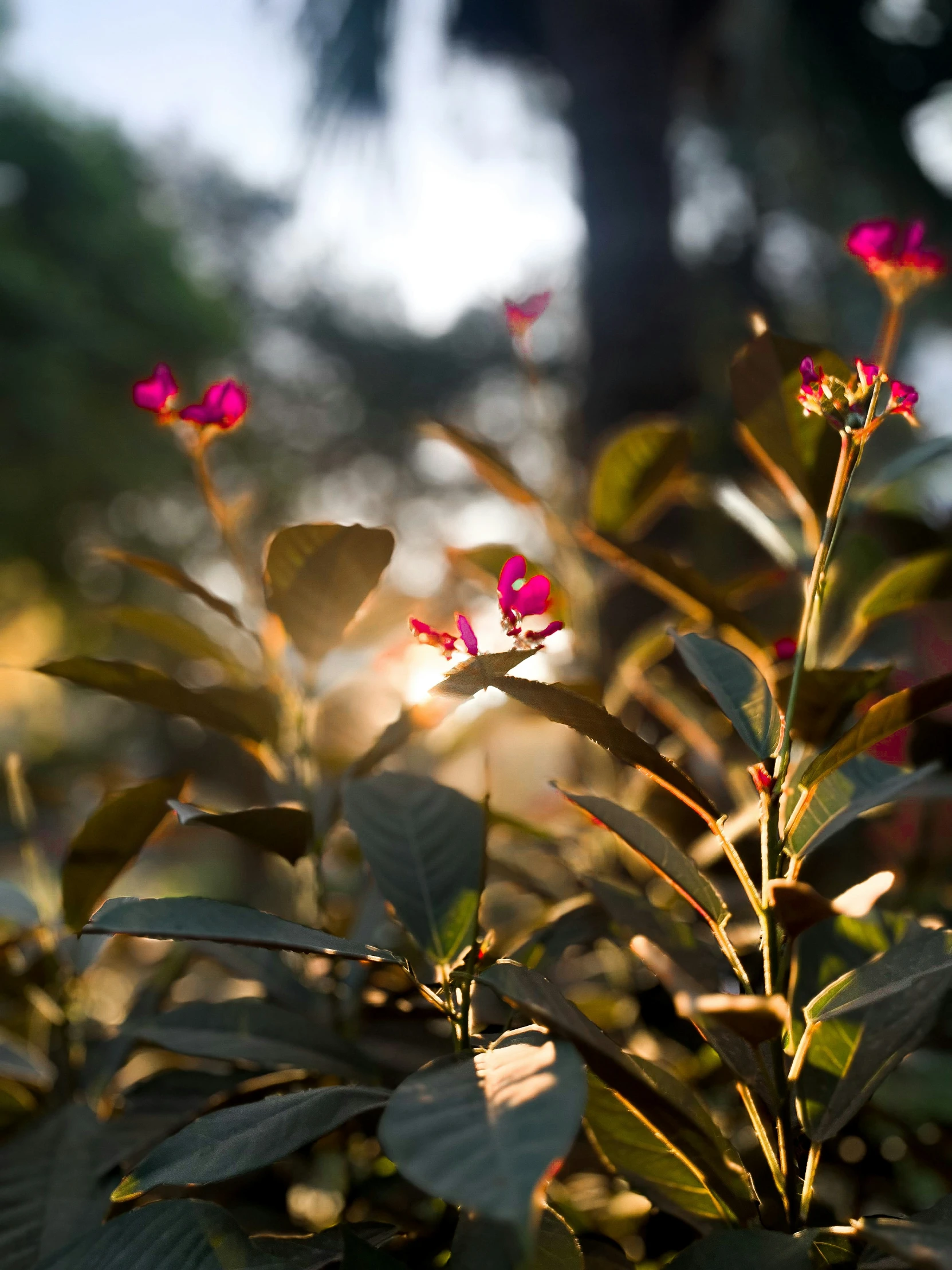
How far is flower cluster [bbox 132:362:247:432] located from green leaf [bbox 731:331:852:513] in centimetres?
38

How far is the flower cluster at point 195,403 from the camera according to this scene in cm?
69

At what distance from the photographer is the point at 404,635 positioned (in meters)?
0.87

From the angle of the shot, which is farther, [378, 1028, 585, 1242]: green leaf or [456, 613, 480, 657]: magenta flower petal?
[456, 613, 480, 657]: magenta flower petal

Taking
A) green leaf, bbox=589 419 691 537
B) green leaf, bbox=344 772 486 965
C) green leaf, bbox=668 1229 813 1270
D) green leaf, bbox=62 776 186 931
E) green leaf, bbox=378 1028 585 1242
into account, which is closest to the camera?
green leaf, bbox=378 1028 585 1242

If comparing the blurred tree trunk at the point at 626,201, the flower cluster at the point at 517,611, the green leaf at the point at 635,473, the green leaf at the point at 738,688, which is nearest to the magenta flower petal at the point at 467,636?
the flower cluster at the point at 517,611

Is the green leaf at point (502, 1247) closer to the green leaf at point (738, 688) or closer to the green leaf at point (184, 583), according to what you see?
the green leaf at point (738, 688)

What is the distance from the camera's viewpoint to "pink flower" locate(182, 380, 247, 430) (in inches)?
27.2

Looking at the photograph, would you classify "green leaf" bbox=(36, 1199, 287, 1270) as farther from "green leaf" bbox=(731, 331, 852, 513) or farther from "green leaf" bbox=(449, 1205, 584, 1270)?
"green leaf" bbox=(731, 331, 852, 513)

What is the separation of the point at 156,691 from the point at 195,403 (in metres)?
0.23

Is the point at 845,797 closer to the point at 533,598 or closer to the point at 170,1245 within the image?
the point at 533,598

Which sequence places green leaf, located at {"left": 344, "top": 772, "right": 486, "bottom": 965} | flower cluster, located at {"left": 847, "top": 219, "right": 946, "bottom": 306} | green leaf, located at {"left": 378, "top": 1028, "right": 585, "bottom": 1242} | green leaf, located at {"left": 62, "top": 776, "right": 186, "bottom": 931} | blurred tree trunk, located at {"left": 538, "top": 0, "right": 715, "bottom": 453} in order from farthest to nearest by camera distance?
blurred tree trunk, located at {"left": 538, "top": 0, "right": 715, "bottom": 453} → flower cluster, located at {"left": 847, "top": 219, "right": 946, "bottom": 306} → green leaf, located at {"left": 62, "top": 776, "right": 186, "bottom": 931} → green leaf, located at {"left": 344, "top": 772, "right": 486, "bottom": 965} → green leaf, located at {"left": 378, "top": 1028, "right": 585, "bottom": 1242}

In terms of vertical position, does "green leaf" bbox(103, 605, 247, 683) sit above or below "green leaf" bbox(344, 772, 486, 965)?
above

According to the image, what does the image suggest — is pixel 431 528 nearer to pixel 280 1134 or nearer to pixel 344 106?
pixel 344 106

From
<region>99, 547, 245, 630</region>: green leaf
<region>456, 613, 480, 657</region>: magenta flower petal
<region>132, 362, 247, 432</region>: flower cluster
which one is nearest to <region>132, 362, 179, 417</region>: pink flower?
<region>132, 362, 247, 432</region>: flower cluster
